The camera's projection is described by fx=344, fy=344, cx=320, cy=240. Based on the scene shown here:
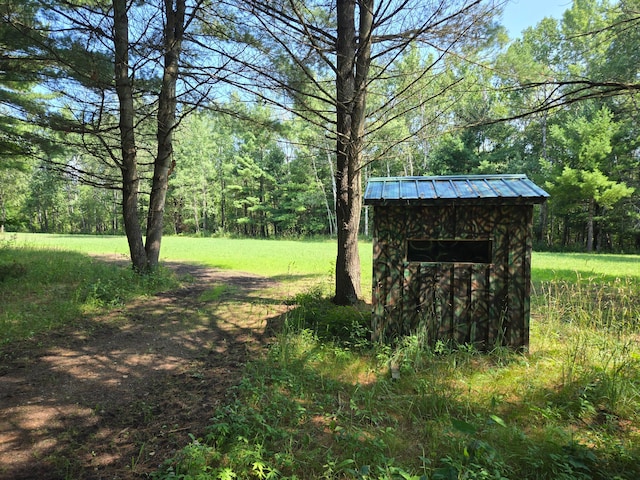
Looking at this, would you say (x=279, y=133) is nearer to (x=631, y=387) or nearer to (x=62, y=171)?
(x=62, y=171)

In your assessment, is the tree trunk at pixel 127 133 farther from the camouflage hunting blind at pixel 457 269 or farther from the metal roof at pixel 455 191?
the camouflage hunting blind at pixel 457 269

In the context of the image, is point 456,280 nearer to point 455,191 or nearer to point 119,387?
point 455,191

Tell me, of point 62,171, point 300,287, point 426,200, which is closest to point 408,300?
point 426,200

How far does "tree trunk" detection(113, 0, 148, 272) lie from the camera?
23.3 feet

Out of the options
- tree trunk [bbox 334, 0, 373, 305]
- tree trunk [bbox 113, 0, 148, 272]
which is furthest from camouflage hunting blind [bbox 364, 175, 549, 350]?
tree trunk [bbox 113, 0, 148, 272]

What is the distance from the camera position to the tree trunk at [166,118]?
25.4 ft

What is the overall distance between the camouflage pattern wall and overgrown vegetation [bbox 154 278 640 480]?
Result: 0.25m

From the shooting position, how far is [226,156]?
4734 cm

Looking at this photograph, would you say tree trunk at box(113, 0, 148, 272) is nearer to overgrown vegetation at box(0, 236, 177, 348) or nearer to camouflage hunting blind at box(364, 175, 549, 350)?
overgrown vegetation at box(0, 236, 177, 348)

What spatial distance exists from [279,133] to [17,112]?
6.39m

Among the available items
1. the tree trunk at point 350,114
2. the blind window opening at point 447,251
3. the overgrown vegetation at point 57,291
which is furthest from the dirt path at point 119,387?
the blind window opening at point 447,251

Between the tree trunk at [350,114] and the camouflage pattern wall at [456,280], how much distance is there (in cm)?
112

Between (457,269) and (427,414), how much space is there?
1.77 m

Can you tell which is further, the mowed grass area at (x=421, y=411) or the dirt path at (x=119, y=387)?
the dirt path at (x=119, y=387)
